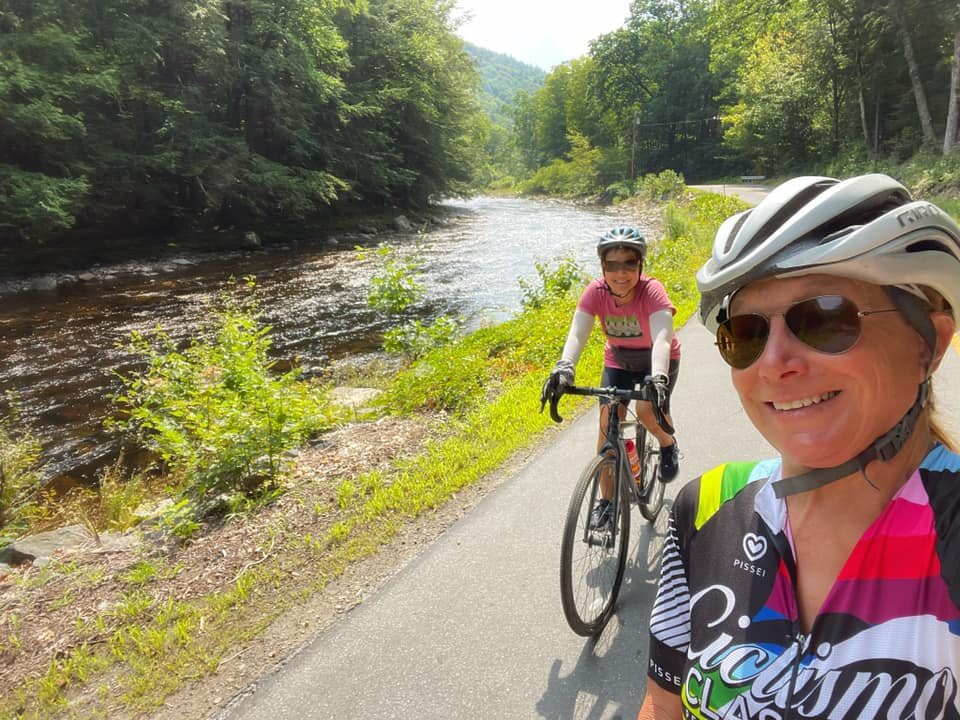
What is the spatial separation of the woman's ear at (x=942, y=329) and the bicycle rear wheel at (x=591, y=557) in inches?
81.0

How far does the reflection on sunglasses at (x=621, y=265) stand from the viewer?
3.52m

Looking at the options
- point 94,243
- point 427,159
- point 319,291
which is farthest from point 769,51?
point 94,243

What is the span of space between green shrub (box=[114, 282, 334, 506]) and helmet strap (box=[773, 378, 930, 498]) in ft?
15.9

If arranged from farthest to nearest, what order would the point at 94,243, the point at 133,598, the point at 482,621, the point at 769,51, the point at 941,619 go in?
the point at 769,51
the point at 94,243
the point at 133,598
the point at 482,621
the point at 941,619

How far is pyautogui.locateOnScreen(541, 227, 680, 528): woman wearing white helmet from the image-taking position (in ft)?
11.2

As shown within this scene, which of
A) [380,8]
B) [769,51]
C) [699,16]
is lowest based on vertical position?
[380,8]

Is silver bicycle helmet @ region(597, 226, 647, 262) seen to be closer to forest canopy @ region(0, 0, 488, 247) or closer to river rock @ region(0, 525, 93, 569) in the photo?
river rock @ region(0, 525, 93, 569)

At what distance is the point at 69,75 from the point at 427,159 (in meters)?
22.4

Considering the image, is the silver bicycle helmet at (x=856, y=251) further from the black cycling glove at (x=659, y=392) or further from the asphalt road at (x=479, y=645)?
the asphalt road at (x=479, y=645)

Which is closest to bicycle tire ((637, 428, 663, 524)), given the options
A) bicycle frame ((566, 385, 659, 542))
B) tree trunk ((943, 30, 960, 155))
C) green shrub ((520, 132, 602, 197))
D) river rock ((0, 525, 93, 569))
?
bicycle frame ((566, 385, 659, 542))

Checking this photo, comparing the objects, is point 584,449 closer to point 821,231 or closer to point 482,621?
point 482,621

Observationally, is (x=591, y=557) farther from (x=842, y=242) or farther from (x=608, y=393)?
(x=842, y=242)

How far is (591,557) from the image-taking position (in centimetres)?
317

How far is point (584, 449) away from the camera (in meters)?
5.40
